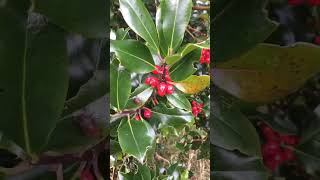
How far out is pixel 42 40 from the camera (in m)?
1.08

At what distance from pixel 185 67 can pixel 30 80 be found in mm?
357

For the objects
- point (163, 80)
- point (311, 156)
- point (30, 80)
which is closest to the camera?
point (30, 80)

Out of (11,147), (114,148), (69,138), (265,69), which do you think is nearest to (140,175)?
(114,148)

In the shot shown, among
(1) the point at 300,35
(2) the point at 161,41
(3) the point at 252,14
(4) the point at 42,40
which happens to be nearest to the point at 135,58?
(2) the point at 161,41

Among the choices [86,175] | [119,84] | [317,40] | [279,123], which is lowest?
[86,175]

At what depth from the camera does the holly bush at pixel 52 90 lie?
106 cm

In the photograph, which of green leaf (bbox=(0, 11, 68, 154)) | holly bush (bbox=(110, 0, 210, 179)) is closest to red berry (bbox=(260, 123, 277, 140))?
holly bush (bbox=(110, 0, 210, 179))

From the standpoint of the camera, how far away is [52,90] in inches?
43.0

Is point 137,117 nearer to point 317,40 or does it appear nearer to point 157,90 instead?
point 157,90

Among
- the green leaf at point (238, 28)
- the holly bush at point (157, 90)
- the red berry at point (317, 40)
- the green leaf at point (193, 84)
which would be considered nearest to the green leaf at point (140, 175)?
Answer: the holly bush at point (157, 90)

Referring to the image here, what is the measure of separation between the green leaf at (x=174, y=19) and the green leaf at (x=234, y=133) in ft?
0.72

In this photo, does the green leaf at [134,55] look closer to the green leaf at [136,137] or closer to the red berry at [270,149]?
the green leaf at [136,137]

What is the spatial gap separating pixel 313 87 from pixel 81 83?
1.97 feet

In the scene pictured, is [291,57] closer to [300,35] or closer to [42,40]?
[300,35]
